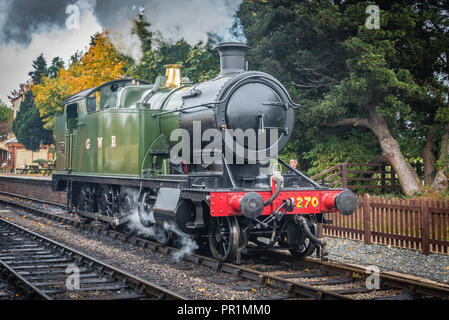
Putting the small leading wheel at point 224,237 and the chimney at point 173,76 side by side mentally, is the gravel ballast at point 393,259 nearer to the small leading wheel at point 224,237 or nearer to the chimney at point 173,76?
the small leading wheel at point 224,237

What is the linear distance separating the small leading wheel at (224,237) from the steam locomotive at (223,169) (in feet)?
0.05

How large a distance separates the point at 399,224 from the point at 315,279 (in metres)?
3.47

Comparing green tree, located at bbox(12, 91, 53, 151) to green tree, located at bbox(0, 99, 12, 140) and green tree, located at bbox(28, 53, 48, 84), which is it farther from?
green tree, located at bbox(0, 99, 12, 140)

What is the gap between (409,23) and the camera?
1407 centimetres

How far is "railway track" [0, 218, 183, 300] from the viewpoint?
6.00 m

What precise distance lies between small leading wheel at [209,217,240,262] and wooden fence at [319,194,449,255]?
3759 mm

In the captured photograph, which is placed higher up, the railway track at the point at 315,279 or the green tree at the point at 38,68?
Result: the green tree at the point at 38,68

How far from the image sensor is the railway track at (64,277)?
6.00 m

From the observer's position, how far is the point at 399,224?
9.60 meters

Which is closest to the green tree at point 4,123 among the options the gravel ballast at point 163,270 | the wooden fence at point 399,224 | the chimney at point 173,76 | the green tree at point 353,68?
the green tree at point 353,68

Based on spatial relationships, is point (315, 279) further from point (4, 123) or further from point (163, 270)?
point (4, 123)

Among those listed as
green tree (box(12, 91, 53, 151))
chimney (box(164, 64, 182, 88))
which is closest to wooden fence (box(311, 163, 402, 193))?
chimney (box(164, 64, 182, 88))

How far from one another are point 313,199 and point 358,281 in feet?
5.00
